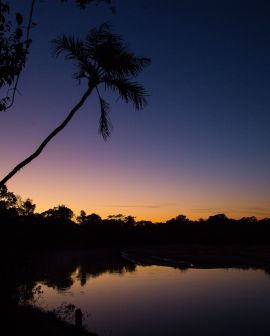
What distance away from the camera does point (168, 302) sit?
2564 cm

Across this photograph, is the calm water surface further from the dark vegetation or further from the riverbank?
the riverbank

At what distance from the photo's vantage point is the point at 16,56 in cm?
586

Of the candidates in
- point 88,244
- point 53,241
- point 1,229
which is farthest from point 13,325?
point 88,244

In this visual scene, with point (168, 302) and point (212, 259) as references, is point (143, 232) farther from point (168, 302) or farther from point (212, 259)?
point (168, 302)

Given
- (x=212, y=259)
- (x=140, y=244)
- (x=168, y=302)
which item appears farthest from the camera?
(x=140, y=244)

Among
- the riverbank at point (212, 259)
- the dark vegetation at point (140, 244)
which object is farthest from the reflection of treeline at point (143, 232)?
the riverbank at point (212, 259)

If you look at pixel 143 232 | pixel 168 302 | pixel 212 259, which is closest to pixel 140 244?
pixel 143 232

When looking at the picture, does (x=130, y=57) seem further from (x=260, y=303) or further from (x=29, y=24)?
(x=260, y=303)

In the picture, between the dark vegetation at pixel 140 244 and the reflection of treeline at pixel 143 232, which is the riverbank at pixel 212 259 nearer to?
the dark vegetation at pixel 140 244

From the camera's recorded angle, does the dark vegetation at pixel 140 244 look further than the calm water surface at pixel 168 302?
Yes

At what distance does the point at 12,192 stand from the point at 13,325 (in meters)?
8.27

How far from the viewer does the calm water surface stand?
19328 mm

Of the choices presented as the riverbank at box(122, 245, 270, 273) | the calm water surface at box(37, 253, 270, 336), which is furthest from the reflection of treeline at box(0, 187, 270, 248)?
the calm water surface at box(37, 253, 270, 336)

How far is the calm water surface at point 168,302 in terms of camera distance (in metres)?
19.3
